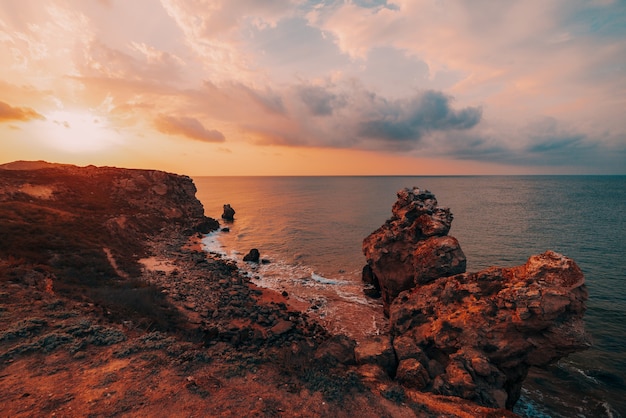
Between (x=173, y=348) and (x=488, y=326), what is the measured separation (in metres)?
20.6

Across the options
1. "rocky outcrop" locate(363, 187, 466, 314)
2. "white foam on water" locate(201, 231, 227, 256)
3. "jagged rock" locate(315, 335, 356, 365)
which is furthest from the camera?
"white foam on water" locate(201, 231, 227, 256)

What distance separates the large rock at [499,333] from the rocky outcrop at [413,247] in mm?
3891

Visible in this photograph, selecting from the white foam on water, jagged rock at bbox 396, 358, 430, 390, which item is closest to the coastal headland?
jagged rock at bbox 396, 358, 430, 390

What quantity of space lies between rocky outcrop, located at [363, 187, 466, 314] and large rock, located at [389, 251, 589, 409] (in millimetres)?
3891

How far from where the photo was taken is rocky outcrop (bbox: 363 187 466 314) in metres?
26.2

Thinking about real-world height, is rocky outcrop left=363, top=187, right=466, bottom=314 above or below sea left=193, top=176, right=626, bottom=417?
above

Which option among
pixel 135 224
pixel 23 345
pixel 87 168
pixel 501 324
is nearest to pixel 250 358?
pixel 23 345

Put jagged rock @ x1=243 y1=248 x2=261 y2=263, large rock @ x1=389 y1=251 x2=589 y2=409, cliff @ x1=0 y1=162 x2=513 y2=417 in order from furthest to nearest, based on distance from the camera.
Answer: jagged rock @ x1=243 y1=248 x2=261 y2=263 < large rock @ x1=389 y1=251 x2=589 y2=409 < cliff @ x1=0 y1=162 x2=513 y2=417

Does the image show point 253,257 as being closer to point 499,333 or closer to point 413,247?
point 413,247

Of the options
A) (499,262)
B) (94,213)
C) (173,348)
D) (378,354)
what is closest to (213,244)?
(94,213)

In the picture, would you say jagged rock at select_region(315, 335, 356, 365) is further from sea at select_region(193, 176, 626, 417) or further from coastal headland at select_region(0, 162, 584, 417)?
sea at select_region(193, 176, 626, 417)

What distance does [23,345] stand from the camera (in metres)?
15.0

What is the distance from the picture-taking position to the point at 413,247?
30.7 meters

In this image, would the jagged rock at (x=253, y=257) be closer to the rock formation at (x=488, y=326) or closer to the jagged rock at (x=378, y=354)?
the rock formation at (x=488, y=326)
